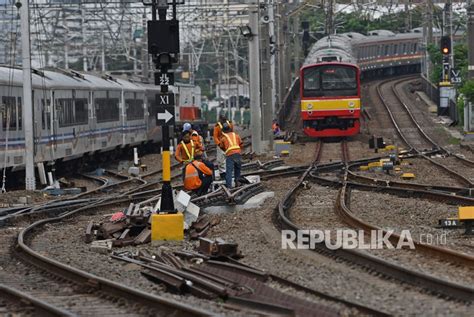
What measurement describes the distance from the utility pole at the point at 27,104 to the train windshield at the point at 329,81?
1767 centimetres

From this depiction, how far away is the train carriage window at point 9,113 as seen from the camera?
23422 millimetres

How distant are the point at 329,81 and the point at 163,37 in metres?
26.9

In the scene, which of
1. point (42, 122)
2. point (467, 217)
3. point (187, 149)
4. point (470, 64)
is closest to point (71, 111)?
point (42, 122)

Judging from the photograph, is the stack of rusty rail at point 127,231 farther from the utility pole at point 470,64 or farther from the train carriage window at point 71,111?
the utility pole at point 470,64

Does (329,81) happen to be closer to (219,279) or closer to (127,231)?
(127,231)

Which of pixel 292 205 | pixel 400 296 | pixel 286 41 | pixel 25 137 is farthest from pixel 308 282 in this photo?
pixel 286 41

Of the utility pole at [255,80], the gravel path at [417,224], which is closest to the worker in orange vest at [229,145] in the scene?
the gravel path at [417,224]

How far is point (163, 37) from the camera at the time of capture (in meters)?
14.3

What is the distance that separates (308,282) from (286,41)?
160ft

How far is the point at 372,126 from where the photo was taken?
48.6 meters

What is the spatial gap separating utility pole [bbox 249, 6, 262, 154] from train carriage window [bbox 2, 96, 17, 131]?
1232cm

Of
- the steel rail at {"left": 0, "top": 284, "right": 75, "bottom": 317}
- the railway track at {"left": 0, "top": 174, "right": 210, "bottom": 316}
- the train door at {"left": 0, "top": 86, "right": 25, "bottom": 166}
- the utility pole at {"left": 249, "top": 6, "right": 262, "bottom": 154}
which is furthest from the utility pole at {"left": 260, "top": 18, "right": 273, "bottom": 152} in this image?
the steel rail at {"left": 0, "top": 284, "right": 75, "bottom": 317}

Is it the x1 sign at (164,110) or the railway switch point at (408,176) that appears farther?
the railway switch point at (408,176)

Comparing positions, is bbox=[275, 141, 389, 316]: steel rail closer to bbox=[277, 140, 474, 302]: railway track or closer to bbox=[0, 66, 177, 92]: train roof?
bbox=[277, 140, 474, 302]: railway track
